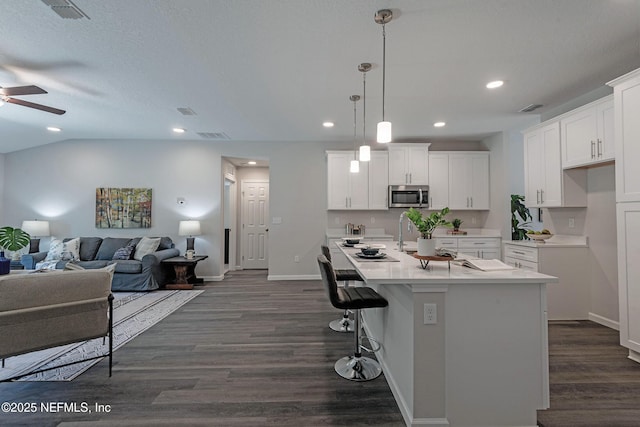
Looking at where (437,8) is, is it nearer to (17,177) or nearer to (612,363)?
(612,363)

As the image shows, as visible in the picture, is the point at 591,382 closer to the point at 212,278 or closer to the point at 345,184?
the point at 345,184

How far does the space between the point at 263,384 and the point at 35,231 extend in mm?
5777

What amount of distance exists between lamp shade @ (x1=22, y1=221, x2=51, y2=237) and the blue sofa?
1.33 ft

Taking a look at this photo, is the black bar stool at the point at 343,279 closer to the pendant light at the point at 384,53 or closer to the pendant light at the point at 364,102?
the pendant light at the point at 364,102

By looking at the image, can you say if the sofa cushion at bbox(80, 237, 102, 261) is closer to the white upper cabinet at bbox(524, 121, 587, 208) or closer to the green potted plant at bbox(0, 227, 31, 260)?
the green potted plant at bbox(0, 227, 31, 260)

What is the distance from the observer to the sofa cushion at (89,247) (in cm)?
512

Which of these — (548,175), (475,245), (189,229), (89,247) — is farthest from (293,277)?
(548,175)

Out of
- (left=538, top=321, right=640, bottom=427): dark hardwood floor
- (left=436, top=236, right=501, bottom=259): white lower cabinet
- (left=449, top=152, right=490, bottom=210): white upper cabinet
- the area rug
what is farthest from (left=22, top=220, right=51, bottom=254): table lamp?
(left=449, top=152, right=490, bottom=210): white upper cabinet

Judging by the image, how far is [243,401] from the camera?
2.00 m

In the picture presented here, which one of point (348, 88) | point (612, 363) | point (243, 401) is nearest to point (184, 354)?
point (243, 401)

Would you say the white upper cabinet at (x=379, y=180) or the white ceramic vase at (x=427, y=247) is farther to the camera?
the white upper cabinet at (x=379, y=180)

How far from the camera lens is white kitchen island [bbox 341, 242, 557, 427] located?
167cm

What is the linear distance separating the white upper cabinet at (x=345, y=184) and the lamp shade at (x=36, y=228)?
5.29 m

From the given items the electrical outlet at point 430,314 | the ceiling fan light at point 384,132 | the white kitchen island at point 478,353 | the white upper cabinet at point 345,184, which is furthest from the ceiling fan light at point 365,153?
the white upper cabinet at point 345,184
